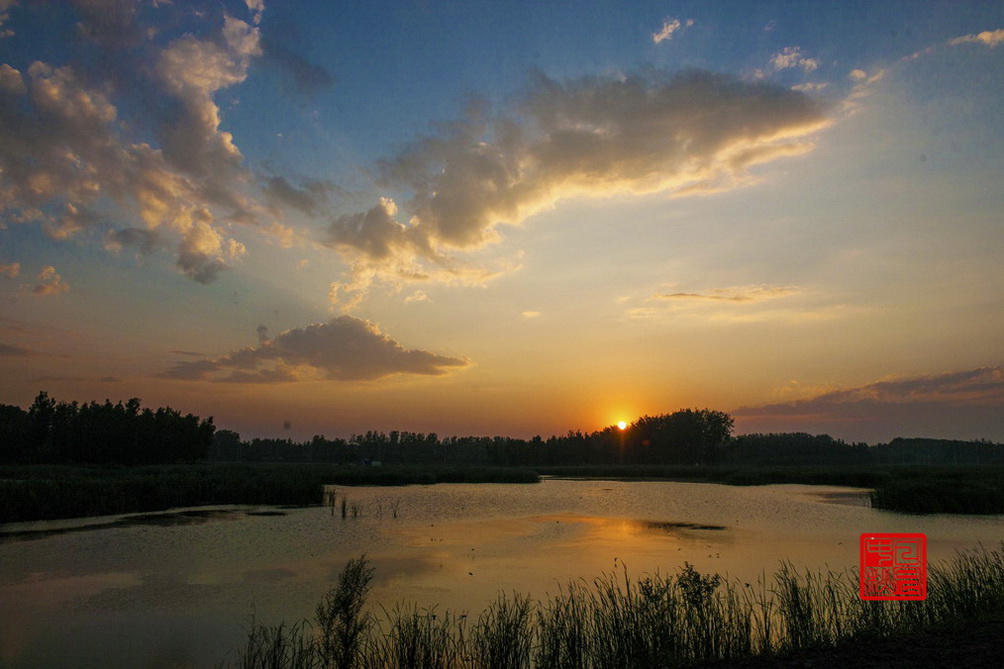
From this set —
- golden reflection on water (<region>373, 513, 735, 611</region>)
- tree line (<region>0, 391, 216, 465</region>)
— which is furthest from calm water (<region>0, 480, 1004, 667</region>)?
tree line (<region>0, 391, 216, 465</region>)

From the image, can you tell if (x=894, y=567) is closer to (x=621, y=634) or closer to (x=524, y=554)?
(x=621, y=634)

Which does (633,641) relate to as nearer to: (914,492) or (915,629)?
(915,629)

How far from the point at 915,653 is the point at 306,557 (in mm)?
16105

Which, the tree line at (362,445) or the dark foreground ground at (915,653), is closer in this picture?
the dark foreground ground at (915,653)

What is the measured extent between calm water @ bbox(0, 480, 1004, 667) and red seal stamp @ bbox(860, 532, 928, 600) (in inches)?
28.7

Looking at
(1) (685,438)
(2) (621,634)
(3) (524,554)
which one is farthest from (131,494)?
(1) (685,438)

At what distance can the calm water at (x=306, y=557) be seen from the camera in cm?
1149

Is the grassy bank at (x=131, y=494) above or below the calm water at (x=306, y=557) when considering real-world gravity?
above

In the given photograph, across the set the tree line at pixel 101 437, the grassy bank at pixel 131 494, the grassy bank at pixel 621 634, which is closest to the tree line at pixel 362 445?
the tree line at pixel 101 437

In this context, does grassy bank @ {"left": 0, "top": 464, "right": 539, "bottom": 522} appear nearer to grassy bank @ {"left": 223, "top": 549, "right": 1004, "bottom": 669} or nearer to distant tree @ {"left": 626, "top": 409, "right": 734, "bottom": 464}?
grassy bank @ {"left": 223, "top": 549, "right": 1004, "bottom": 669}

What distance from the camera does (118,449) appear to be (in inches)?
3056

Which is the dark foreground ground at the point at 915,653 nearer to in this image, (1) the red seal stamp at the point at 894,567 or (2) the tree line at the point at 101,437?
(1) the red seal stamp at the point at 894,567

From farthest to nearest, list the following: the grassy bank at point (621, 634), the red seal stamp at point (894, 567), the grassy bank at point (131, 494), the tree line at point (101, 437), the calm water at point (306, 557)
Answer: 1. the tree line at point (101, 437)
2. the grassy bank at point (131, 494)
3. the calm water at point (306, 557)
4. the red seal stamp at point (894, 567)
5. the grassy bank at point (621, 634)

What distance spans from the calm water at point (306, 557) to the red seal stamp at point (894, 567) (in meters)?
0.73
